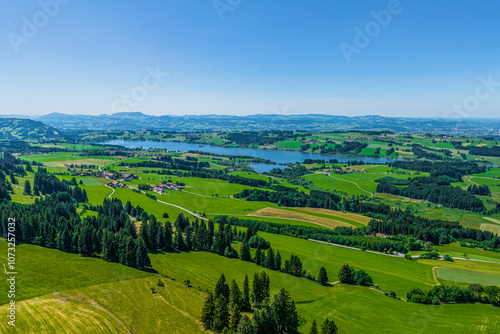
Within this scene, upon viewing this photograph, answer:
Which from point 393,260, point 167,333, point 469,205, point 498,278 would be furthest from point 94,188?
point 469,205

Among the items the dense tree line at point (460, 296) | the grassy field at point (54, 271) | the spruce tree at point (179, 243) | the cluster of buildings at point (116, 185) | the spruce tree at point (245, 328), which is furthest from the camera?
the cluster of buildings at point (116, 185)

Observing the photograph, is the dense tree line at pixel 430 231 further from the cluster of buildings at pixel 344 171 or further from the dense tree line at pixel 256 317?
the cluster of buildings at pixel 344 171

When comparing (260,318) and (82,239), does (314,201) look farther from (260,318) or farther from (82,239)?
(260,318)

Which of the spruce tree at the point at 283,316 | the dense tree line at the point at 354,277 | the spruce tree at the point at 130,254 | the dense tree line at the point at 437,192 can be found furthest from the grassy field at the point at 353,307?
the dense tree line at the point at 437,192

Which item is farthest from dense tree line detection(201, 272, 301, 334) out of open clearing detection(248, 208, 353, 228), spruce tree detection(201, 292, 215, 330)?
open clearing detection(248, 208, 353, 228)

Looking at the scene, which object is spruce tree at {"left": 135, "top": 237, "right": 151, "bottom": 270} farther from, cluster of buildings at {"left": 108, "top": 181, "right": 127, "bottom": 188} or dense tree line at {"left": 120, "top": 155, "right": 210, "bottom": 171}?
dense tree line at {"left": 120, "top": 155, "right": 210, "bottom": 171}

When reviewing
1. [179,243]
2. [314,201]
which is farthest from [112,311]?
[314,201]

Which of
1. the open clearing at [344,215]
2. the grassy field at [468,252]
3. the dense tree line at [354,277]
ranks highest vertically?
the dense tree line at [354,277]
